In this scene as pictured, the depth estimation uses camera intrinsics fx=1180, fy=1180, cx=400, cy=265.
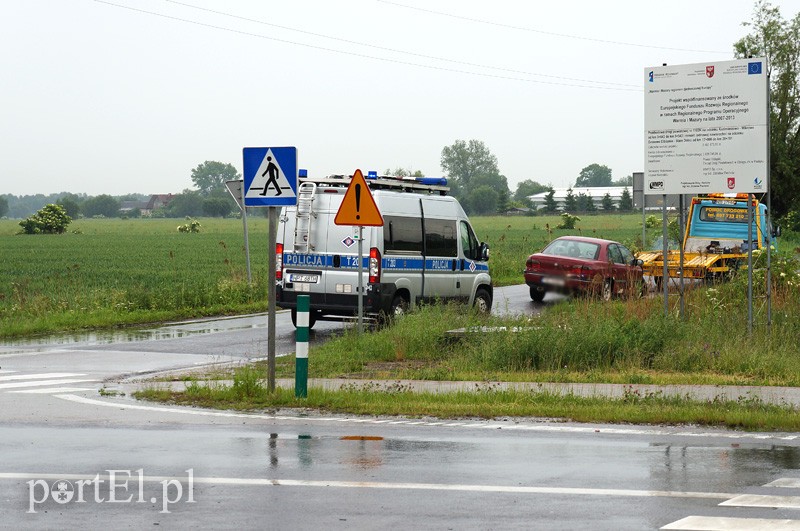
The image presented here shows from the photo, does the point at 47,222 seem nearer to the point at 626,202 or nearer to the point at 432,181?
the point at 626,202

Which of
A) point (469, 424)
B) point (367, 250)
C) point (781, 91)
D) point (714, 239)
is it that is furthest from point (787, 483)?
point (781, 91)

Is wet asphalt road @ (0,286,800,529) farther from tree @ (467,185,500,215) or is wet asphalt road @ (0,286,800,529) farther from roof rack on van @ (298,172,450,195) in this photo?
tree @ (467,185,500,215)

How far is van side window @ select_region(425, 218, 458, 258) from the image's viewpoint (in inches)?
861

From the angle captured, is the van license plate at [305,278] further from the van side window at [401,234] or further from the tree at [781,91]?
the tree at [781,91]

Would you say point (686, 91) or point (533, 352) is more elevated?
point (686, 91)

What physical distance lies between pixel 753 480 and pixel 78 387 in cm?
901

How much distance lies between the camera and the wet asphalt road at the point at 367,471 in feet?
23.5

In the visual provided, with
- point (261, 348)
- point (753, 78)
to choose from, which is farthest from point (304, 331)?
point (753, 78)

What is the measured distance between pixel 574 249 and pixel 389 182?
806 cm

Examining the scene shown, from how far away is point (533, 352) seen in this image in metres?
16.0

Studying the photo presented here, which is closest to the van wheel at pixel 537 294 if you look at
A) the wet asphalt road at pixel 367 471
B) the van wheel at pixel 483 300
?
the van wheel at pixel 483 300

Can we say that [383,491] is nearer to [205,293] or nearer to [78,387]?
[78,387]

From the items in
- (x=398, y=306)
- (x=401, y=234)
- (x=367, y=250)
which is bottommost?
(x=398, y=306)

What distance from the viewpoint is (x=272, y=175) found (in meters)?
12.9
